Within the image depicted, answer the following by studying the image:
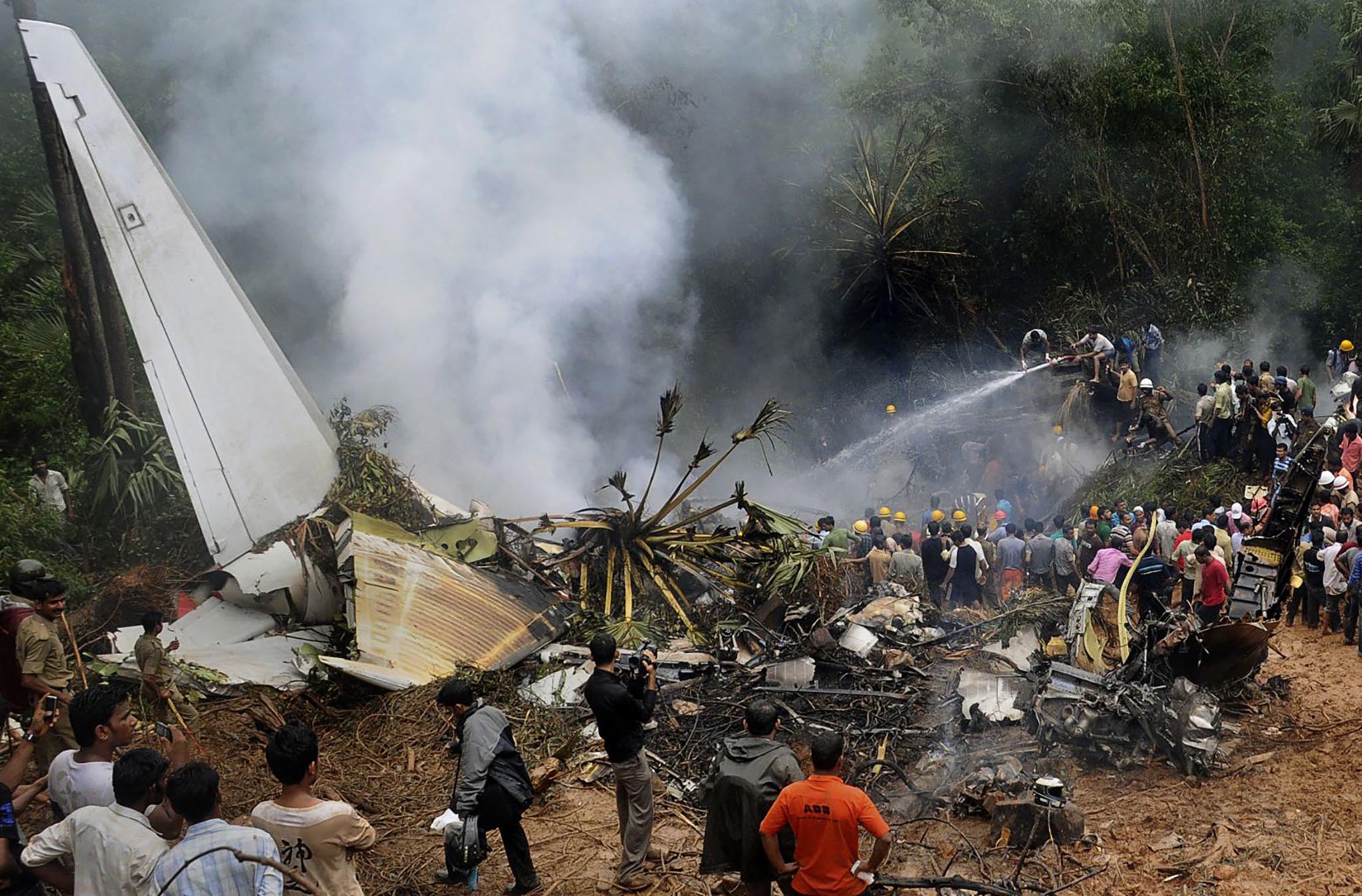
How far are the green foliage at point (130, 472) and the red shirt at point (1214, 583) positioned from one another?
9.49 meters

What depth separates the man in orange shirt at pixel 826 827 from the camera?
4.15 m

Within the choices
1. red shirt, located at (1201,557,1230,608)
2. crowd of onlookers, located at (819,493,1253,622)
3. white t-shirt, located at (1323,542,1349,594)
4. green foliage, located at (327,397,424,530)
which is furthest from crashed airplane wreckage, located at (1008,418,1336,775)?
green foliage, located at (327,397,424,530)

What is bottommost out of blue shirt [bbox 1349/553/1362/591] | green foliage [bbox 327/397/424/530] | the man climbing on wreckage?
blue shirt [bbox 1349/553/1362/591]

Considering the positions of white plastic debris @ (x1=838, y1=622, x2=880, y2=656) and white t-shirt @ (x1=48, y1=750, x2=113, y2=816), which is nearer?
white t-shirt @ (x1=48, y1=750, x2=113, y2=816)

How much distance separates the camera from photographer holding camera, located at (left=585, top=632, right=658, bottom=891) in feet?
17.9

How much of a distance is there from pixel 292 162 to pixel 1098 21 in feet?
46.9

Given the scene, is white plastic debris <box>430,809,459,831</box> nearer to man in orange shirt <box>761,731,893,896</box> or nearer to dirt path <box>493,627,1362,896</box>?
dirt path <box>493,627,1362,896</box>

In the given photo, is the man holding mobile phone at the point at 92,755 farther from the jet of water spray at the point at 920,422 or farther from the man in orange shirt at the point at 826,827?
the jet of water spray at the point at 920,422

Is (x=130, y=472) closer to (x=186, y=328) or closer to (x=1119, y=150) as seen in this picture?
(x=186, y=328)

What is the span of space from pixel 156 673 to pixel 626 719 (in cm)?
330

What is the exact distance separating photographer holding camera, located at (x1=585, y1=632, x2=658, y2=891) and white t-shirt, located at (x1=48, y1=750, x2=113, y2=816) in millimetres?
2105

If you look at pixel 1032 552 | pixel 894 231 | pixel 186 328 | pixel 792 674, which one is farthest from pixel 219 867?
pixel 894 231

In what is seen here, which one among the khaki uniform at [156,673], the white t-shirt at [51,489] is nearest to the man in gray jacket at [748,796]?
the khaki uniform at [156,673]

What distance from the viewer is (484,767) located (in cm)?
516
